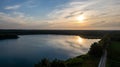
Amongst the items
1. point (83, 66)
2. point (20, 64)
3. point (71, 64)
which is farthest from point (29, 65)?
point (83, 66)

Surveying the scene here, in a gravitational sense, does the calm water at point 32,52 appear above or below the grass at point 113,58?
below

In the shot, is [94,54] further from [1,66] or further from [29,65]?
[1,66]

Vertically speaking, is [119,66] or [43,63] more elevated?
[43,63]

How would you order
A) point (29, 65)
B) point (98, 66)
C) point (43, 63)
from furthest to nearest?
point (29, 65)
point (98, 66)
point (43, 63)

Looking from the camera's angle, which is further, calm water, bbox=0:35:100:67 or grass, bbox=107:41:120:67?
calm water, bbox=0:35:100:67

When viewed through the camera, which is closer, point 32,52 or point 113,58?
point 113,58

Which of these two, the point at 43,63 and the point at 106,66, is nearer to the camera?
the point at 43,63

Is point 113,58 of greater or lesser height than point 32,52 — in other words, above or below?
above

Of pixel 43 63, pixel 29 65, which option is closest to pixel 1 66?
pixel 29 65

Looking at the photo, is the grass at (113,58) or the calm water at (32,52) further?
the calm water at (32,52)

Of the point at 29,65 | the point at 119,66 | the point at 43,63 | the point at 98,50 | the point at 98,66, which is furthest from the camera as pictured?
the point at 98,50

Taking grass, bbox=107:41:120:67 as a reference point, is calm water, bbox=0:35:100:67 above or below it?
below
